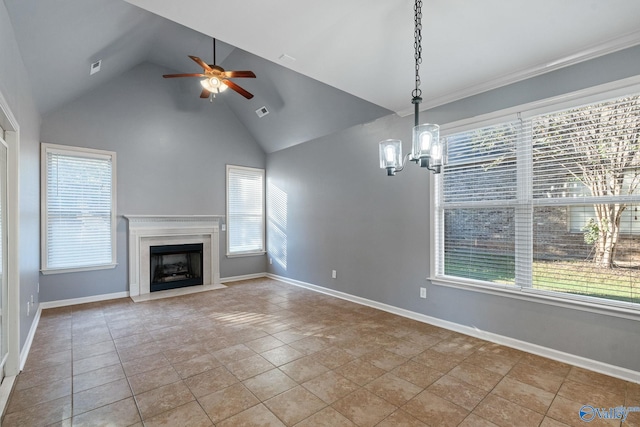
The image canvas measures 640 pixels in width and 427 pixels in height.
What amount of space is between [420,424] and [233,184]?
17.4 feet

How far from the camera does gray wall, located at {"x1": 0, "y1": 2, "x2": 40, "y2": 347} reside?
7.00ft

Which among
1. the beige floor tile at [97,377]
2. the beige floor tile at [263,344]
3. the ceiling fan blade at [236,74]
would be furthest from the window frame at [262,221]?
the beige floor tile at [97,377]

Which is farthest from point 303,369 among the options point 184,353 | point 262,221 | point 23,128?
point 262,221

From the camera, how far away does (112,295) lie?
16.2 ft

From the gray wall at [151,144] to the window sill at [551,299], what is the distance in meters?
4.39

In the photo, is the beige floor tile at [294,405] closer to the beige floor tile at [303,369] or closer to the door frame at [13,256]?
the beige floor tile at [303,369]

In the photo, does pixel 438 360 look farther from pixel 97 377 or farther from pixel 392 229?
pixel 97 377

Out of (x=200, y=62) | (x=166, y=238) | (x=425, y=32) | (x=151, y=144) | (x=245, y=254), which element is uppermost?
(x=200, y=62)

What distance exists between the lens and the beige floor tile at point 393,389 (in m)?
2.23

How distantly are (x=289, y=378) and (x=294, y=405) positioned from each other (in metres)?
0.36

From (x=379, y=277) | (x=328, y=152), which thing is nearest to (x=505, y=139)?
(x=379, y=277)

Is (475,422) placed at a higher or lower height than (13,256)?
lower

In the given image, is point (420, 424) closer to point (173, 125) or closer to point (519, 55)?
point (519, 55)

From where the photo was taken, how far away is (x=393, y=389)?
7.70ft
